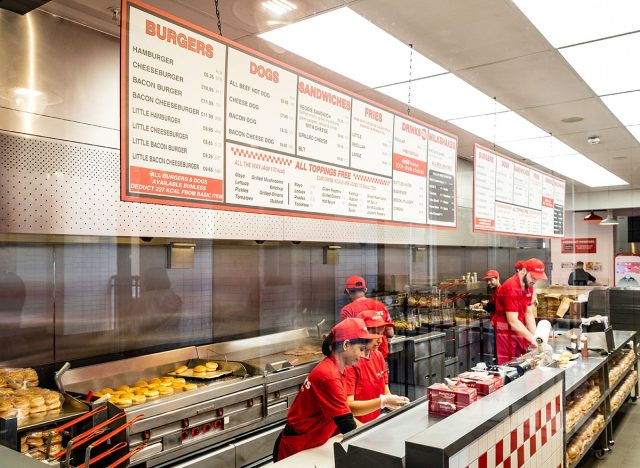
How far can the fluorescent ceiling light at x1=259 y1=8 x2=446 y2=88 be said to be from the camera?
113 inches

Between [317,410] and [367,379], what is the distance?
0.73 meters

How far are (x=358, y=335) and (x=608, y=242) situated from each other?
33.9 ft

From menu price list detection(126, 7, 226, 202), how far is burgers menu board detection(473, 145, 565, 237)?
258 centimetres

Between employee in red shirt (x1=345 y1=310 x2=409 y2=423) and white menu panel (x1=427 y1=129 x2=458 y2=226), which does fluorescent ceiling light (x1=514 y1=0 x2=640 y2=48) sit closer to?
white menu panel (x1=427 y1=129 x2=458 y2=226)

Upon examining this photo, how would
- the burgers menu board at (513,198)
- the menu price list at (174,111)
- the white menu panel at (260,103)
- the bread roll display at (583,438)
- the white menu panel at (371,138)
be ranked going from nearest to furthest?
the menu price list at (174,111)
the white menu panel at (260,103)
the white menu panel at (371,138)
the bread roll display at (583,438)
the burgers menu board at (513,198)

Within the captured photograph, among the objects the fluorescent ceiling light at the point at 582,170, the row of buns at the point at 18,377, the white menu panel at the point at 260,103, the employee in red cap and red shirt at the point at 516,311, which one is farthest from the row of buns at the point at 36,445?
the fluorescent ceiling light at the point at 582,170

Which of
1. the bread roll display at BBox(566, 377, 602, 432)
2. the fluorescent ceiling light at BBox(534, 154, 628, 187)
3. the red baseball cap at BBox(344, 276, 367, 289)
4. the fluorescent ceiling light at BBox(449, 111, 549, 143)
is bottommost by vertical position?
the bread roll display at BBox(566, 377, 602, 432)

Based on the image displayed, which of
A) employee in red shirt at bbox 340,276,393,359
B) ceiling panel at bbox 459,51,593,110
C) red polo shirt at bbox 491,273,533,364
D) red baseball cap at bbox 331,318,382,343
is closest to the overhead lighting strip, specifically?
ceiling panel at bbox 459,51,593,110

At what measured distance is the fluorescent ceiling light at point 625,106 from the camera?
441 centimetres

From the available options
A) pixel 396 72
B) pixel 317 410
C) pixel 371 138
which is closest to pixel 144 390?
pixel 317 410

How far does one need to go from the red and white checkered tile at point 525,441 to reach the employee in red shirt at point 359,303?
149 centimetres

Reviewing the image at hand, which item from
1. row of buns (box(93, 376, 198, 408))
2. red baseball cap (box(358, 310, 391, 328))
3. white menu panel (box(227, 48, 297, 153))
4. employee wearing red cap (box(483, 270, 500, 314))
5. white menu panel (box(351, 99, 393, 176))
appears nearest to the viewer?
white menu panel (box(227, 48, 297, 153))

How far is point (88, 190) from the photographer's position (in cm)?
275

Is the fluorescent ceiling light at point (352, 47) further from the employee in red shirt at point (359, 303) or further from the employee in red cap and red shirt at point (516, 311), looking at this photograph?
the employee in red cap and red shirt at point (516, 311)
